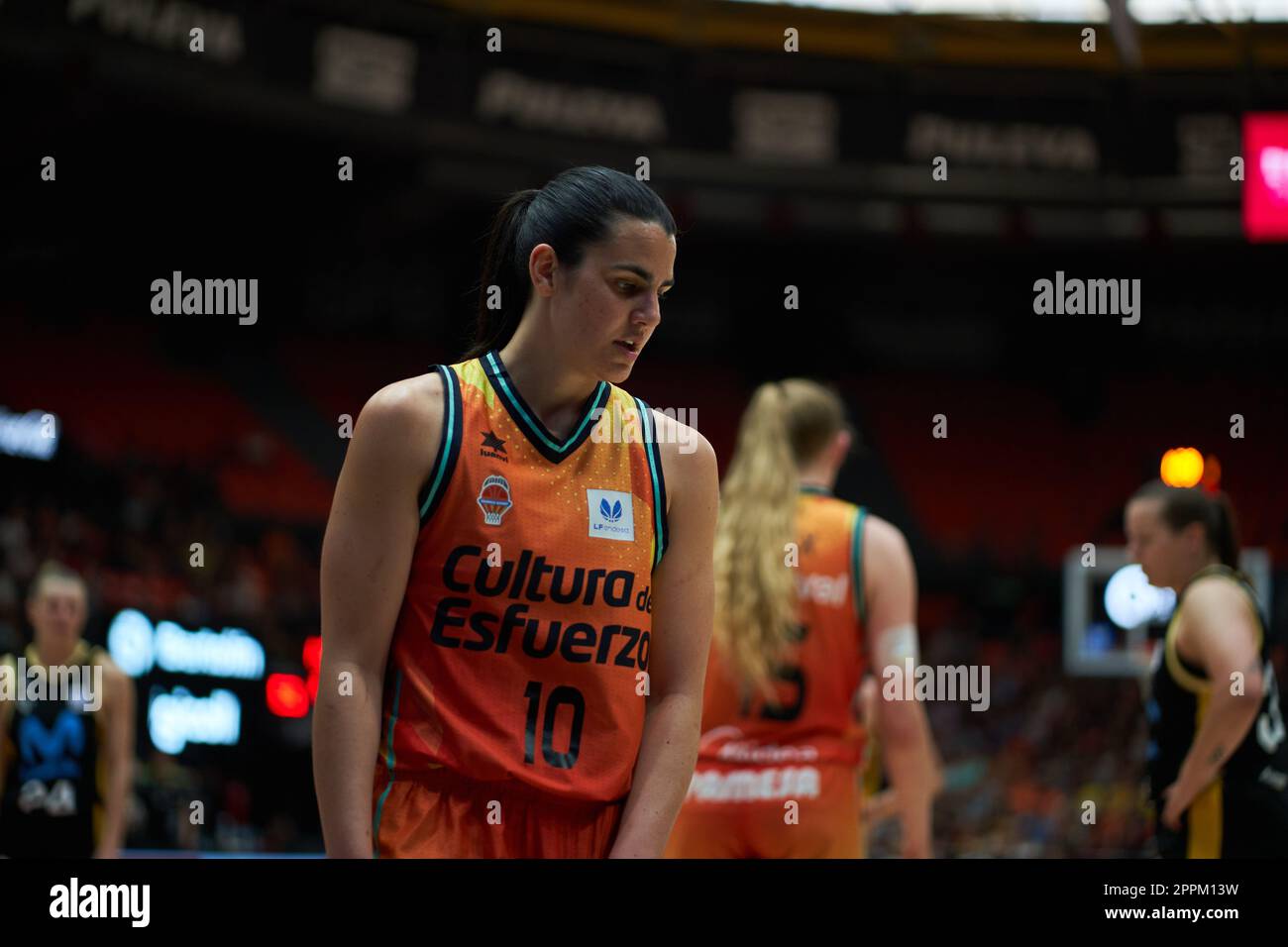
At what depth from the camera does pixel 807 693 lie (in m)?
5.05

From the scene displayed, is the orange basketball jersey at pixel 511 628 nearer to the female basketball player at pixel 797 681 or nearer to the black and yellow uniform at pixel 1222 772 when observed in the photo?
the female basketball player at pixel 797 681

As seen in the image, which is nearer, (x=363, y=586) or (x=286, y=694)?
(x=363, y=586)

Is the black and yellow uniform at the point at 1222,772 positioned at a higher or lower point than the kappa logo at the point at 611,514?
lower

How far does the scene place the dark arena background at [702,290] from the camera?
41.9 feet

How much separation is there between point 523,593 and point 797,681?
2626 millimetres

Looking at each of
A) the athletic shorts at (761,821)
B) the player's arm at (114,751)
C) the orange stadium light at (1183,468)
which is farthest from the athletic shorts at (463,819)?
the orange stadium light at (1183,468)

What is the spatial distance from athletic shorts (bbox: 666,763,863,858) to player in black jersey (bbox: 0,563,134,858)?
3.12m

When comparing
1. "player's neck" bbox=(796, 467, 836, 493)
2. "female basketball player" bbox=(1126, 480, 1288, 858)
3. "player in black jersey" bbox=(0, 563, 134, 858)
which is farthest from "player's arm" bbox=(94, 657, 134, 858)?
"female basketball player" bbox=(1126, 480, 1288, 858)

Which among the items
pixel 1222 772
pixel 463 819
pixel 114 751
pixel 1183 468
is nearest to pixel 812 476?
pixel 1222 772

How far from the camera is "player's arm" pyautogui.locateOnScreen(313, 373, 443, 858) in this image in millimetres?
2518

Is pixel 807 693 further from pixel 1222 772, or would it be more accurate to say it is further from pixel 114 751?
pixel 114 751

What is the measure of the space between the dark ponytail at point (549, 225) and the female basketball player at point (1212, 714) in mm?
2646

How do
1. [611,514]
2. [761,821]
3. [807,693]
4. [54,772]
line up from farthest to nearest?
[54,772]
[807,693]
[761,821]
[611,514]
